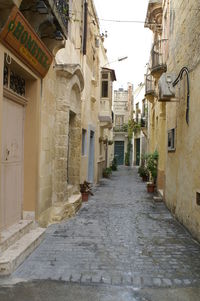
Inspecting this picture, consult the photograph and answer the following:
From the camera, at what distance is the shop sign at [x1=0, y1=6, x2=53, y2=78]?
3935mm

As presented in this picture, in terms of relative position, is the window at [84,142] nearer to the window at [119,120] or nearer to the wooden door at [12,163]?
the wooden door at [12,163]

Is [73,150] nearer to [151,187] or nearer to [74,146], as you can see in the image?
[74,146]

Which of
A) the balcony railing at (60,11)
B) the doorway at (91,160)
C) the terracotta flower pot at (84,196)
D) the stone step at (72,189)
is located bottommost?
the terracotta flower pot at (84,196)

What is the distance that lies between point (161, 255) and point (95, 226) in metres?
2.13

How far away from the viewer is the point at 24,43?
453 cm

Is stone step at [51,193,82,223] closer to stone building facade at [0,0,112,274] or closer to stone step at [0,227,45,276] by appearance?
stone building facade at [0,0,112,274]

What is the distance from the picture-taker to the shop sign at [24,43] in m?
3.93

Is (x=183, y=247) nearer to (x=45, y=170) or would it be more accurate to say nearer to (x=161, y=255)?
(x=161, y=255)

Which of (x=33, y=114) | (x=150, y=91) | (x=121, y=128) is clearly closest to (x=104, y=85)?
(x=150, y=91)

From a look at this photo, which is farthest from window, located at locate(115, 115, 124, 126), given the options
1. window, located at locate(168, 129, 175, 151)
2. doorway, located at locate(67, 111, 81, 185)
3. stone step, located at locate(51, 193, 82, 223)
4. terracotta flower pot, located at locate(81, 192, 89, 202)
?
stone step, located at locate(51, 193, 82, 223)

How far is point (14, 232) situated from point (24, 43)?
2722mm

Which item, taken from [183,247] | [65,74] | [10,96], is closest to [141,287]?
[183,247]

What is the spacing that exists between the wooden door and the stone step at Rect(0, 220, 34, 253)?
0.09 metres

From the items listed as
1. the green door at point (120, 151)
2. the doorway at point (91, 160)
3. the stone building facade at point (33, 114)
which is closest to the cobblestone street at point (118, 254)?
the stone building facade at point (33, 114)
